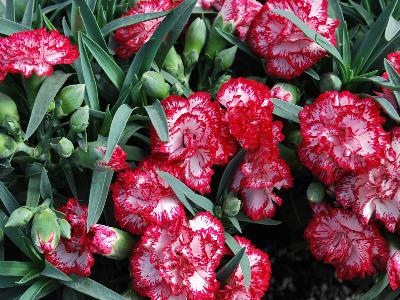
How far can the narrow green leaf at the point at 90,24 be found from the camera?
1.20 metres

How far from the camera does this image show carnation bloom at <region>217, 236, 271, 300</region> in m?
1.11

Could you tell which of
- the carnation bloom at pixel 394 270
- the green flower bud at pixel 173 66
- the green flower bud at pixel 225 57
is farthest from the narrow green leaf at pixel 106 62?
the carnation bloom at pixel 394 270

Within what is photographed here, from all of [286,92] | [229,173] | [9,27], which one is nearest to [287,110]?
[286,92]

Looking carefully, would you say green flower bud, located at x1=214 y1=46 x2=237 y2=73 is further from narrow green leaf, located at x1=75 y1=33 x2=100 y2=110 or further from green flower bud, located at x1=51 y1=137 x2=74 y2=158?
green flower bud, located at x1=51 y1=137 x2=74 y2=158

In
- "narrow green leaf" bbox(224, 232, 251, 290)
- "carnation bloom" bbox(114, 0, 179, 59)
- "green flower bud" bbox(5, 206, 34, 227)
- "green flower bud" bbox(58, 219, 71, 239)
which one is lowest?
"narrow green leaf" bbox(224, 232, 251, 290)

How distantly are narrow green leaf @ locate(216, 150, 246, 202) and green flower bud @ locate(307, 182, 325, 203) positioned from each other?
162mm

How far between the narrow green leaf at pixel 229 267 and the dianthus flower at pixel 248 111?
0.20 metres

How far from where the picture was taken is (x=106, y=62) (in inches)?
46.1

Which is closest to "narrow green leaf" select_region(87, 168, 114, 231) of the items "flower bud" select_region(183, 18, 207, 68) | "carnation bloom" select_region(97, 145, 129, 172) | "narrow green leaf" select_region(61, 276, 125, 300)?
"carnation bloom" select_region(97, 145, 129, 172)

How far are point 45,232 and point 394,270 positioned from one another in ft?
2.24

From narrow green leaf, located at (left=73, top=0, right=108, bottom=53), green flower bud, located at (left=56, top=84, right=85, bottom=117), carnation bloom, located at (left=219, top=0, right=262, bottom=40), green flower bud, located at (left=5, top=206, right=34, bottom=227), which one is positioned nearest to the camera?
green flower bud, located at (left=5, top=206, right=34, bottom=227)

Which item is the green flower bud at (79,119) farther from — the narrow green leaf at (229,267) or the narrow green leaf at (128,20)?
the narrow green leaf at (229,267)

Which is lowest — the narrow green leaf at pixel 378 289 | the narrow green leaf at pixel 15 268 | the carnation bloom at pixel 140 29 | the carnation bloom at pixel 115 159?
the narrow green leaf at pixel 378 289

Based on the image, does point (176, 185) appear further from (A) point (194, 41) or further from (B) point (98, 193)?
(A) point (194, 41)
